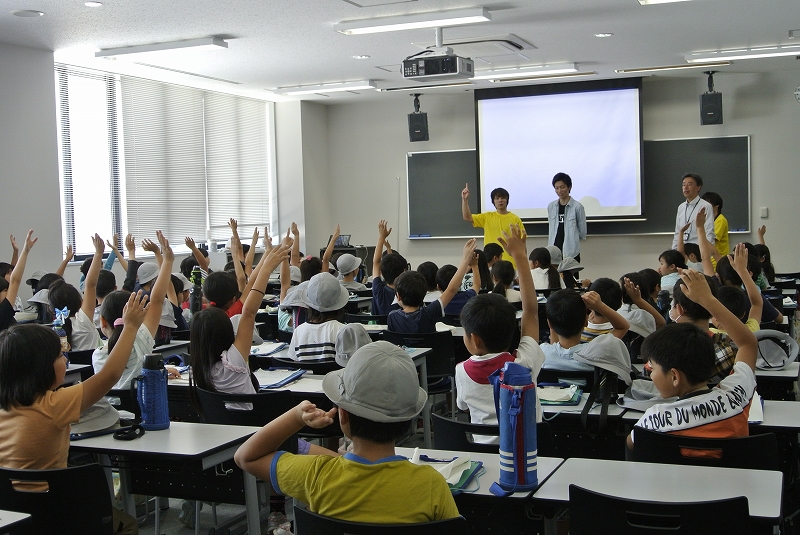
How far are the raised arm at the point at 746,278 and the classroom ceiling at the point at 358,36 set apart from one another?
340 centimetres

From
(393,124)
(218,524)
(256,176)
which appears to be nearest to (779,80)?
(393,124)

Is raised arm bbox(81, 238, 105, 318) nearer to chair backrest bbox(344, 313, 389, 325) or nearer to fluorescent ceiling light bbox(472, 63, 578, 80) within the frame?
chair backrest bbox(344, 313, 389, 325)

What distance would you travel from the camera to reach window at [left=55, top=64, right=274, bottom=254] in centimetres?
912

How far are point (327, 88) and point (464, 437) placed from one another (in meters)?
8.75

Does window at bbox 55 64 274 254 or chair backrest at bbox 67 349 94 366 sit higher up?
window at bbox 55 64 274 254

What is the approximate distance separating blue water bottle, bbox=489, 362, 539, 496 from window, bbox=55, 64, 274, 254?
789 centimetres

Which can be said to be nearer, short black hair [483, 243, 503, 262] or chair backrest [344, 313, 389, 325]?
chair backrest [344, 313, 389, 325]

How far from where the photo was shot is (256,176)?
487 inches

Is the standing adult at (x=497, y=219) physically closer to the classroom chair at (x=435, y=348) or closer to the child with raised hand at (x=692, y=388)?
the classroom chair at (x=435, y=348)

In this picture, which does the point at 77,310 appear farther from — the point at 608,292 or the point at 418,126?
the point at 418,126

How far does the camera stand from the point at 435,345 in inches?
194

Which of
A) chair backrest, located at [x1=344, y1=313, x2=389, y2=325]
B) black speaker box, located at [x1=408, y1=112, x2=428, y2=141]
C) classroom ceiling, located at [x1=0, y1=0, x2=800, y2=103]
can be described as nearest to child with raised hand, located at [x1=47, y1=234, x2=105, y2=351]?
chair backrest, located at [x1=344, y1=313, x2=389, y2=325]

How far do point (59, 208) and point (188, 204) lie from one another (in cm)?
279

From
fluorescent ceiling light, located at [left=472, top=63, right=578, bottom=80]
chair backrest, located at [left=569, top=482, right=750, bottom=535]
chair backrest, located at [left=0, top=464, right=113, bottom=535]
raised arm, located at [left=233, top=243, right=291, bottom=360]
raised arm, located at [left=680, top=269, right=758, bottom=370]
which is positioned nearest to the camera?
chair backrest, located at [left=569, top=482, right=750, bottom=535]
